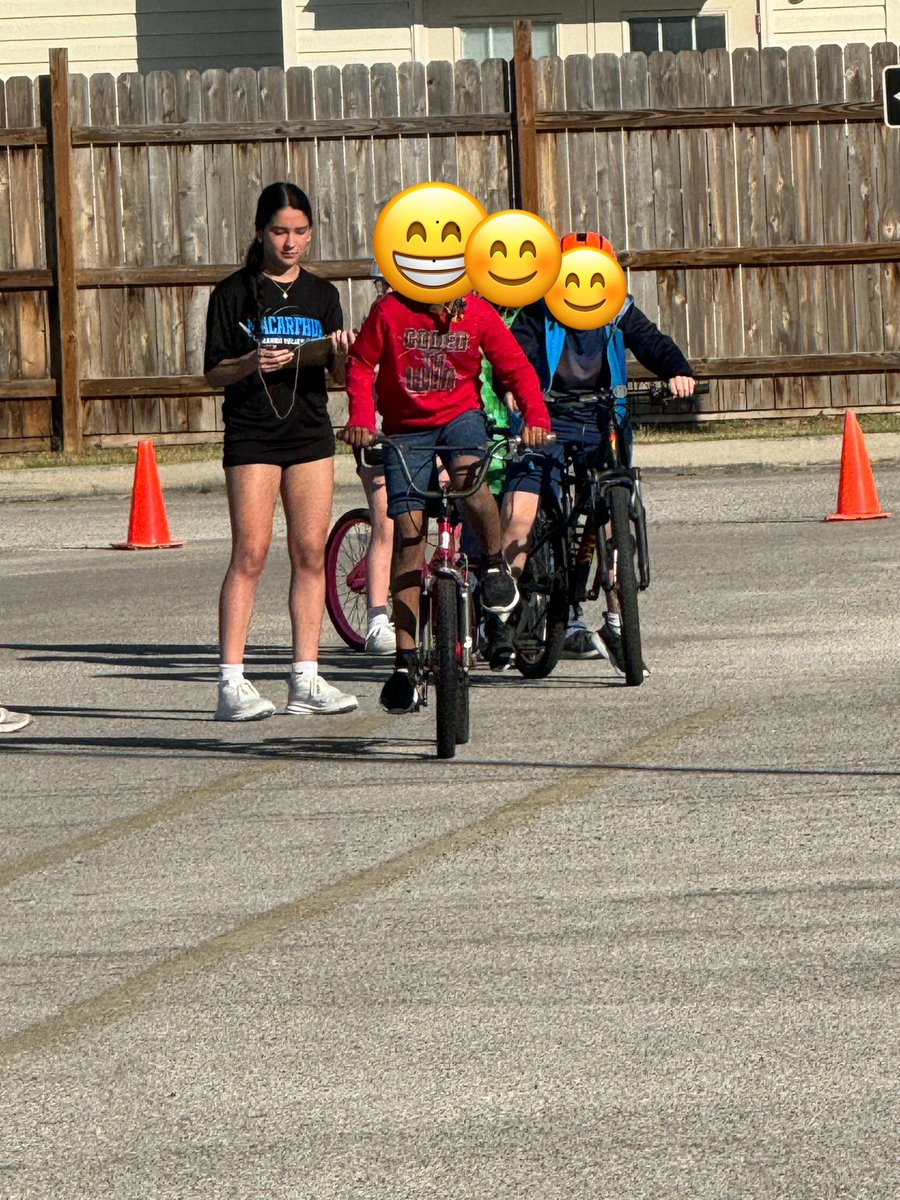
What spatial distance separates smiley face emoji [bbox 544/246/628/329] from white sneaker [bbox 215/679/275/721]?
6.61ft

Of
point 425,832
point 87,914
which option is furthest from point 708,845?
point 87,914

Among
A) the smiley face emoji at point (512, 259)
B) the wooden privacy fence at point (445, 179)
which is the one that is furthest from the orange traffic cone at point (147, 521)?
the smiley face emoji at point (512, 259)

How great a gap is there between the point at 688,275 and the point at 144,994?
1616cm

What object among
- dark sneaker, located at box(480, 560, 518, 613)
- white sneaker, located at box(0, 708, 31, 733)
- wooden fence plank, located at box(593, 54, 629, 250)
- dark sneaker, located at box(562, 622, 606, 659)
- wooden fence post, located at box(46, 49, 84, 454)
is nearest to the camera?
dark sneaker, located at box(480, 560, 518, 613)

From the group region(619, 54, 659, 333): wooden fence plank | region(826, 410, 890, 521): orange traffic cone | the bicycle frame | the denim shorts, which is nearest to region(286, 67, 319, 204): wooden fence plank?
region(619, 54, 659, 333): wooden fence plank

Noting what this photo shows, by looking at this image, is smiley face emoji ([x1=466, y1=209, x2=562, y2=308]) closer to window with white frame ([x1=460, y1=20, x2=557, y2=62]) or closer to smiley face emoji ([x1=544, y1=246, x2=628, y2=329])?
smiley face emoji ([x1=544, y1=246, x2=628, y2=329])

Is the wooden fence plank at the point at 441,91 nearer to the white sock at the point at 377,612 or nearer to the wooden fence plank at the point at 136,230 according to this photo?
the wooden fence plank at the point at 136,230

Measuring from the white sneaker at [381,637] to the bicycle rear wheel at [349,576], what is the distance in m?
0.18

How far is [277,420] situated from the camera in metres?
8.91

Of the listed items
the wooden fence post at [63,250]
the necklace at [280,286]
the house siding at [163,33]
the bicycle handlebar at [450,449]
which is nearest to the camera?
the bicycle handlebar at [450,449]

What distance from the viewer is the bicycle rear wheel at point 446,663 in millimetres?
7848

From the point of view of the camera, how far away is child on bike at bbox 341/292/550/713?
27.5ft

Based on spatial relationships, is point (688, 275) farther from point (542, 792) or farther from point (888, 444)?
point (542, 792)

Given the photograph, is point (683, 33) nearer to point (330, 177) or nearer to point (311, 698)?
point (330, 177)
